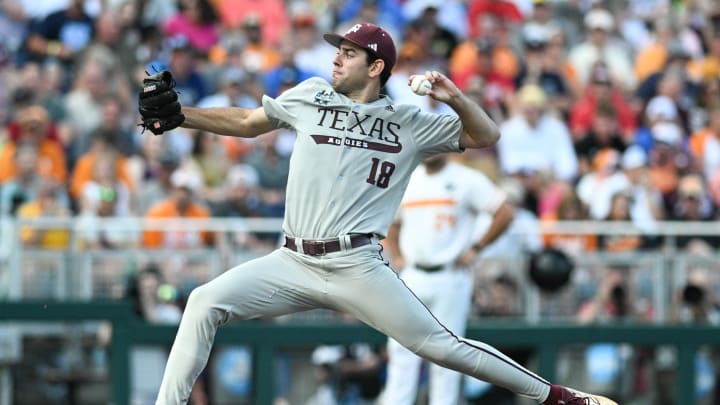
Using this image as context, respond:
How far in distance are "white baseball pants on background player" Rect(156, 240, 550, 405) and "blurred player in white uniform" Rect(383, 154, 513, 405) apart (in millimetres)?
2797

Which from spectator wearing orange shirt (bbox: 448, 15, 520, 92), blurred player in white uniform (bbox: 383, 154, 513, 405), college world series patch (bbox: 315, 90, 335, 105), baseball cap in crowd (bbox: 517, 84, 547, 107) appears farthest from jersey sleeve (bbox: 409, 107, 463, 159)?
spectator wearing orange shirt (bbox: 448, 15, 520, 92)

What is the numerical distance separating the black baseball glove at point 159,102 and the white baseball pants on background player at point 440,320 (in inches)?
136

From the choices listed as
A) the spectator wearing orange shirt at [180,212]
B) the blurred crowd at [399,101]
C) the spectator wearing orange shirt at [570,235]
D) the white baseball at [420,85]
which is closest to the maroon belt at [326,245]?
the white baseball at [420,85]

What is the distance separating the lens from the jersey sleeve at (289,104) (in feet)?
24.7

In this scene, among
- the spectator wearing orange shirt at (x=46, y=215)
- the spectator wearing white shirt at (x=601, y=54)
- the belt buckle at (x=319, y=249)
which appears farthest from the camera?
the spectator wearing white shirt at (x=601, y=54)

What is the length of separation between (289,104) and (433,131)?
82 cm

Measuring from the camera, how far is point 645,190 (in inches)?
550

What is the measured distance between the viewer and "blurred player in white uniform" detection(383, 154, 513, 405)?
34.3 ft

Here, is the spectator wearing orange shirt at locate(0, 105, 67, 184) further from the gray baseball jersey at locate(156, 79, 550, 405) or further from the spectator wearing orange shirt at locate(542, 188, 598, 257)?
the gray baseball jersey at locate(156, 79, 550, 405)

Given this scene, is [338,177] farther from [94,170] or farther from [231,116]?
[94,170]

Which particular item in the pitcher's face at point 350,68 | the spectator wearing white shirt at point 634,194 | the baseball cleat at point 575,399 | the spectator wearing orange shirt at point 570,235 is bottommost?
the baseball cleat at point 575,399

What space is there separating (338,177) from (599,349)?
517cm

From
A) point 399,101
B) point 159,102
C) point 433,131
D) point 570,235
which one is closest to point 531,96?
point 399,101

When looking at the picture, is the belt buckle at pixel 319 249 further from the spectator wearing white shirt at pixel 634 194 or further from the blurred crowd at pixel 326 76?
the spectator wearing white shirt at pixel 634 194
